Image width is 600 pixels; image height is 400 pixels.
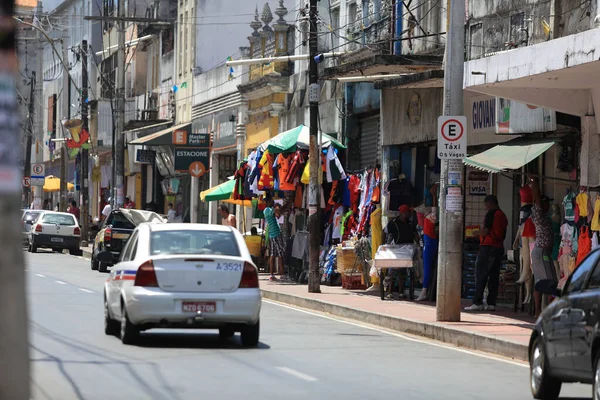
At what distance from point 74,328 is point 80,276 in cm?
1559

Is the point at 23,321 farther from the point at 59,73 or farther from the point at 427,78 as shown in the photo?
the point at 59,73

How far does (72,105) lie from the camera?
8500 centimetres

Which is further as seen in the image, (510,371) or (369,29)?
(369,29)

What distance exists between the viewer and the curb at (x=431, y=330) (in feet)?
56.0

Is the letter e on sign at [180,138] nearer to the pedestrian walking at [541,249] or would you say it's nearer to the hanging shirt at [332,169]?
the hanging shirt at [332,169]

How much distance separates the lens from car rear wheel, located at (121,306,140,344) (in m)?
16.2

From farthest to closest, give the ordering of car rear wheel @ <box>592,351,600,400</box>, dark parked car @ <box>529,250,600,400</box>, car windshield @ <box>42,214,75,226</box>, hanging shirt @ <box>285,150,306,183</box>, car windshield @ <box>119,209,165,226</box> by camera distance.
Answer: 1. car windshield @ <box>42,214,75,226</box>
2. car windshield @ <box>119,209,165,226</box>
3. hanging shirt @ <box>285,150,306,183</box>
4. dark parked car @ <box>529,250,600,400</box>
5. car rear wheel @ <box>592,351,600,400</box>

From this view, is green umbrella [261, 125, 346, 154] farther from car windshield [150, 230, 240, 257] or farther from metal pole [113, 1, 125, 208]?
metal pole [113, 1, 125, 208]

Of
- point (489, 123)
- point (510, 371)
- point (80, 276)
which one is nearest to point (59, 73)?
point (80, 276)

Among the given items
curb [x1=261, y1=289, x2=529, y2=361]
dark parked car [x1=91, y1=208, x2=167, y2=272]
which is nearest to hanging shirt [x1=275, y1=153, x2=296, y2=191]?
curb [x1=261, y1=289, x2=529, y2=361]

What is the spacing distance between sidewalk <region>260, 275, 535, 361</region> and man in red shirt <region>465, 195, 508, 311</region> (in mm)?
393

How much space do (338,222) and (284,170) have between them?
1.74m

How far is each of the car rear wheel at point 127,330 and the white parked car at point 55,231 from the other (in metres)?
33.1

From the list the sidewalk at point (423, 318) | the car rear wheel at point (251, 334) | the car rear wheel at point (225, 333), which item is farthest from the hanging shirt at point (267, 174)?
the car rear wheel at point (251, 334)
